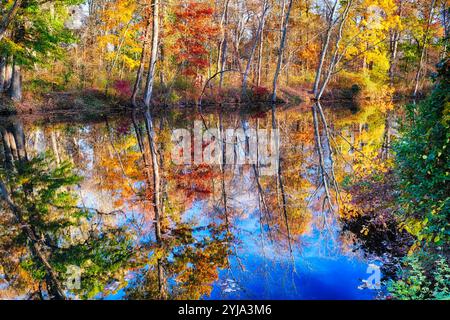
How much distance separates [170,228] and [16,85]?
60.2 feet

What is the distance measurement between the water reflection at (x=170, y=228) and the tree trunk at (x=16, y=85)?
10.8 m

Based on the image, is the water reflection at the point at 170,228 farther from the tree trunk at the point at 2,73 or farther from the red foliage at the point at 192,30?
the red foliage at the point at 192,30

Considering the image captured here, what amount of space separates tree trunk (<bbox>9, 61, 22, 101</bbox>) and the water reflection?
1082cm

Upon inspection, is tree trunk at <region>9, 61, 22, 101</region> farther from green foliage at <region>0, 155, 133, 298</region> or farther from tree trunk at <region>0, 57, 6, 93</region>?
green foliage at <region>0, 155, 133, 298</region>

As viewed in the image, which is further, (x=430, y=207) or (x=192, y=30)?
(x=192, y=30)

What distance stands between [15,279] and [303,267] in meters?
3.22

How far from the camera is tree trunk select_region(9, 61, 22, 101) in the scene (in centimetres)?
1950

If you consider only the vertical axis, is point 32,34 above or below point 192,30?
below

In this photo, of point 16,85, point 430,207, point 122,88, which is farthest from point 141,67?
point 430,207

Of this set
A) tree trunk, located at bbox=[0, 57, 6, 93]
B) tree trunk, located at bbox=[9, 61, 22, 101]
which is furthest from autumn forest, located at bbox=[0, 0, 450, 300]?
tree trunk, located at bbox=[9, 61, 22, 101]

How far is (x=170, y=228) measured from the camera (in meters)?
5.42

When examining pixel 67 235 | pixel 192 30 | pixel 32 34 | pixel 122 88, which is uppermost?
pixel 192 30

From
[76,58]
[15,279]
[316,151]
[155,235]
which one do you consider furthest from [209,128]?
[76,58]

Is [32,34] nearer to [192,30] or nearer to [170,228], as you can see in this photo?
[192,30]
